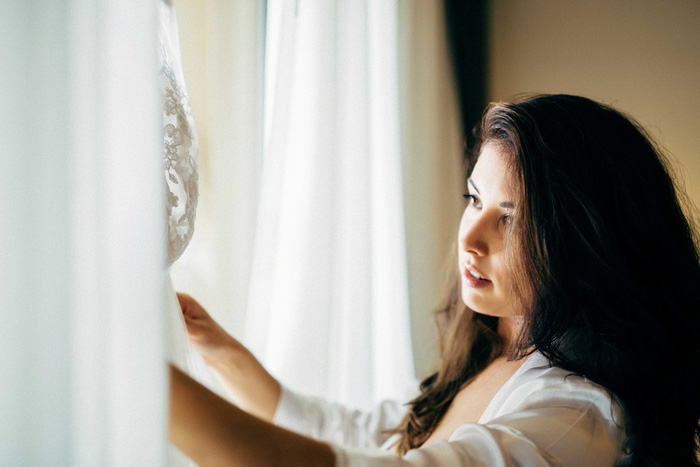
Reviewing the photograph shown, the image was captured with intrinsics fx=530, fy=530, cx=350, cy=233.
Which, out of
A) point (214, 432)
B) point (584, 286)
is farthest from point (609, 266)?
point (214, 432)

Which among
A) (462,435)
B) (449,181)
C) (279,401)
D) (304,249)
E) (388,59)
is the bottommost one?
(279,401)

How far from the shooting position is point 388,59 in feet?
4.15

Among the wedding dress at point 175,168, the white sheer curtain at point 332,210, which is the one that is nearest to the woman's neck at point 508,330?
the white sheer curtain at point 332,210

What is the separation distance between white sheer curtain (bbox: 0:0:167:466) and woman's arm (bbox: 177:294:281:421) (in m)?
0.32

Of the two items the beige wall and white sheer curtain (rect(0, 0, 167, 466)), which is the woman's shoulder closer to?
white sheer curtain (rect(0, 0, 167, 466))

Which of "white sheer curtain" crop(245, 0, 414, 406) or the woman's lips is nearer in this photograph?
the woman's lips

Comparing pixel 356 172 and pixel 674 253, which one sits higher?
pixel 356 172

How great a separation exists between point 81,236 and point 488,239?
556 mm

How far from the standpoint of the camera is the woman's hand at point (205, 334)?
788 millimetres

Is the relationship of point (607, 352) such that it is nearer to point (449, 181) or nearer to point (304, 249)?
point (304, 249)

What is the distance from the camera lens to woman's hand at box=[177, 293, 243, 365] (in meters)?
0.79

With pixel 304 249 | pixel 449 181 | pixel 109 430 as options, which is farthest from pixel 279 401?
pixel 449 181

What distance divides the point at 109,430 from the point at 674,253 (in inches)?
29.8

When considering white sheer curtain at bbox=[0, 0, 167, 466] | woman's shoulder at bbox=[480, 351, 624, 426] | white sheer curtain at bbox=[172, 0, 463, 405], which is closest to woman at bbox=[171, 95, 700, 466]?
woman's shoulder at bbox=[480, 351, 624, 426]
